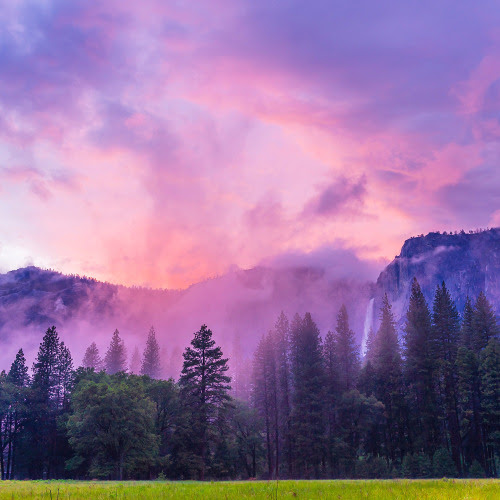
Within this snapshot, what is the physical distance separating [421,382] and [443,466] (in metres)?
12.9

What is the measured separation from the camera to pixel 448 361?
63.2 m

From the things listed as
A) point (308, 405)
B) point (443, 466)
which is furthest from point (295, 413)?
point (443, 466)

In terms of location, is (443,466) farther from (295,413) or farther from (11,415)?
(11,415)

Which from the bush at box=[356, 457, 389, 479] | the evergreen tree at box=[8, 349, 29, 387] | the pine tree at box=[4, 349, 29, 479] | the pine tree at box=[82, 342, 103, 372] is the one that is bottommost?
the bush at box=[356, 457, 389, 479]

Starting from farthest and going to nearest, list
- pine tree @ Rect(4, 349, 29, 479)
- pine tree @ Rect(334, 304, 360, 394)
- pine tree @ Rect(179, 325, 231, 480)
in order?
pine tree @ Rect(4, 349, 29, 479) → pine tree @ Rect(334, 304, 360, 394) → pine tree @ Rect(179, 325, 231, 480)

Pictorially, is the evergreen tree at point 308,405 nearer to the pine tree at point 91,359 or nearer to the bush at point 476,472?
the bush at point 476,472

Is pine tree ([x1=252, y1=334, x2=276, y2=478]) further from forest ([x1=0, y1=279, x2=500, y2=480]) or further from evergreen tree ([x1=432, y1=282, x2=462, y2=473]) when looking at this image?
evergreen tree ([x1=432, y1=282, x2=462, y2=473])

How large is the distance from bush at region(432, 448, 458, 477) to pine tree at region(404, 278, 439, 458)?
6500 millimetres

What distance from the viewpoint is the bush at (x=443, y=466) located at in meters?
50.6

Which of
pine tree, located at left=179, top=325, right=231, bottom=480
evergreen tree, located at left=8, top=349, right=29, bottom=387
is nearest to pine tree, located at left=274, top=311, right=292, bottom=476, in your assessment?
pine tree, located at left=179, top=325, right=231, bottom=480

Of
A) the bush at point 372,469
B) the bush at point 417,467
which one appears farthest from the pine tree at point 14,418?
the bush at point 417,467

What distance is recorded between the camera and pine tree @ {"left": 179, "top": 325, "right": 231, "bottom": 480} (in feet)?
180

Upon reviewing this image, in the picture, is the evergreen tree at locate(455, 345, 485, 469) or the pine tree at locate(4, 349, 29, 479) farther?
the pine tree at locate(4, 349, 29, 479)

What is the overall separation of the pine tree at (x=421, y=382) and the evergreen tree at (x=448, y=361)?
53.7 inches
